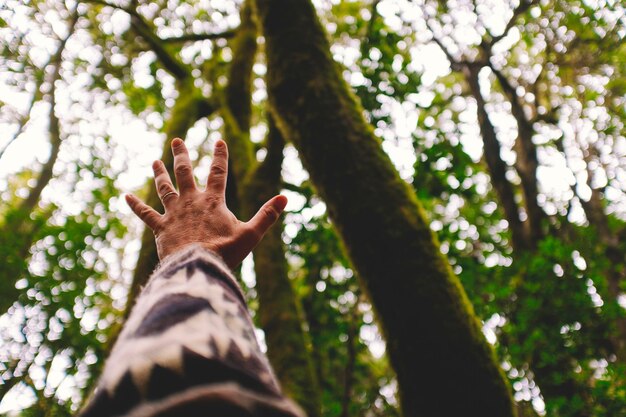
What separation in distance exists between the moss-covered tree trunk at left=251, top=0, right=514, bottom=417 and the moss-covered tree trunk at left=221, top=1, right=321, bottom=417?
2063 mm

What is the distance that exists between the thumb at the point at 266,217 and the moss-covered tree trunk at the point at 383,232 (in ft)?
2.51

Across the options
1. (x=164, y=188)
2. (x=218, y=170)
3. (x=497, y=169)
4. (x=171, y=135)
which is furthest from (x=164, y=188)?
(x=497, y=169)

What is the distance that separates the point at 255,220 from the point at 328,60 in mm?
1757

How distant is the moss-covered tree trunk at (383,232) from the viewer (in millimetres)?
1931

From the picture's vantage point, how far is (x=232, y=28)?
28.7 feet

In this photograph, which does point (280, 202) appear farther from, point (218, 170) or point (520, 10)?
point (520, 10)

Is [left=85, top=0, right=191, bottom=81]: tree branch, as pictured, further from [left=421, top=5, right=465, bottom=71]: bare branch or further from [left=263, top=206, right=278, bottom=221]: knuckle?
[left=263, top=206, right=278, bottom=221]: knuckle

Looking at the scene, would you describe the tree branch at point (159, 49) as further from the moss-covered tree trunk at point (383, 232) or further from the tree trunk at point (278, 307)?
the moss-covered tree trunk at point (383, 232)

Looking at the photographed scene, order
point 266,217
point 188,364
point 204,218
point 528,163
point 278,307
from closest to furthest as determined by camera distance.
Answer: point 188,364, point 204,218, point 266,217, point 278,307, point 528,163

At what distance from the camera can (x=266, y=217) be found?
1.54 m


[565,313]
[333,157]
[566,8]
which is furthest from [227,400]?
[566,8]

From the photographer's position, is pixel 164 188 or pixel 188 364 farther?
pixel 164 188

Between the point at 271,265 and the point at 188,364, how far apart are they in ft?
13.5

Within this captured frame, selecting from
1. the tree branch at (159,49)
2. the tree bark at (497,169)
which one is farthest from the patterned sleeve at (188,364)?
→ the tree branch at (159,49)
